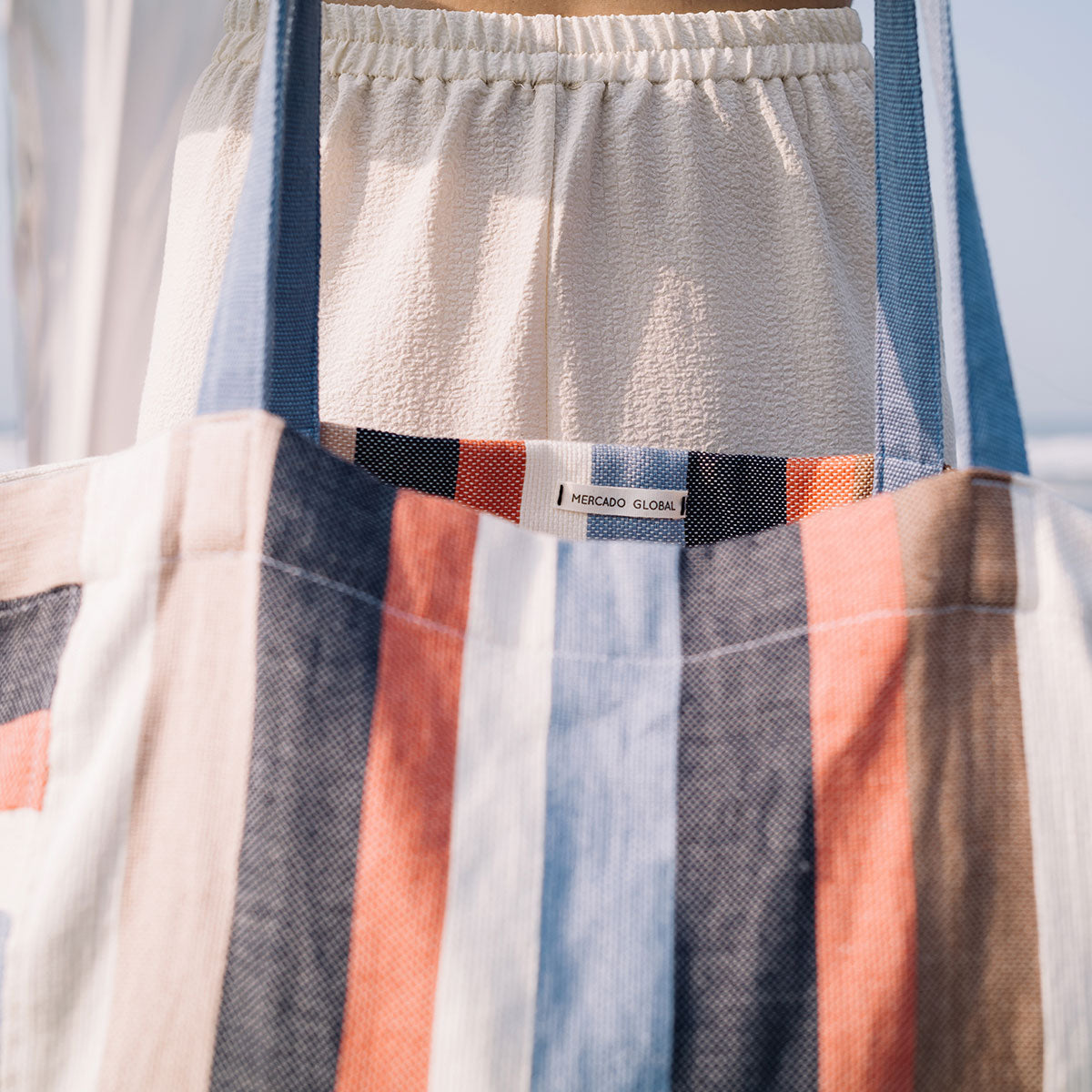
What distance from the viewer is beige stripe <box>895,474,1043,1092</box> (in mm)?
238

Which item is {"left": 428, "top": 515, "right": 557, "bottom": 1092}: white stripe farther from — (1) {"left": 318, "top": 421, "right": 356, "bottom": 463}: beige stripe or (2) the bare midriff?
(2) the bare midriff

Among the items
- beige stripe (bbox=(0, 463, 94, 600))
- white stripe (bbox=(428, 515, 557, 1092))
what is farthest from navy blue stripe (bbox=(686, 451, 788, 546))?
beige stripe (bbox=(0, 463, 94, 600))

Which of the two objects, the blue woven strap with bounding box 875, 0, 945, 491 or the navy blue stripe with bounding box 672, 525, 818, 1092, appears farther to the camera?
the blue woven strap with bounding box 875, 0, 945, 491

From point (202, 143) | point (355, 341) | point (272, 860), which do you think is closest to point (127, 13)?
point (202, 143)

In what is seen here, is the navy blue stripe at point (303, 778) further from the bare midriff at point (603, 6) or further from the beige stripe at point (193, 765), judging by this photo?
the bare midriff at point (603, 6)

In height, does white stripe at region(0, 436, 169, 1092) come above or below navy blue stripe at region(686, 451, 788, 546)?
below

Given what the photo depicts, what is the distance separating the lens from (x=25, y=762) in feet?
0.86

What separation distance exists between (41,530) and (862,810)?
0.25 meters

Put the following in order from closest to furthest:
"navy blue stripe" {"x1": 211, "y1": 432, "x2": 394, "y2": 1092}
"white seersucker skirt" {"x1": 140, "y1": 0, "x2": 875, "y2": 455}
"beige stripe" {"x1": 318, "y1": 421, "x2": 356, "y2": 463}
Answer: "navy blue stripe" {"x1": 211, "y1": 432, "x2": 394, "y2": 1092} < "beige stripe" {"x1": 318, "y1": 421, "x2": 356, "y2": 463} < "white seersucker skirt" {"x1": 140, "y1": 0, "x2": 875, "y2": 455}

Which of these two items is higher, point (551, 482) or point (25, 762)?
point (551, 482)

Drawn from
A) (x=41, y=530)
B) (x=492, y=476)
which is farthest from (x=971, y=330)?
(x=41, y=530)

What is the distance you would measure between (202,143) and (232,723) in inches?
15.0

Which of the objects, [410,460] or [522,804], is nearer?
[522,804]

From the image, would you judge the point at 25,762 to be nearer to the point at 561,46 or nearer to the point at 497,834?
the point at 497,834
